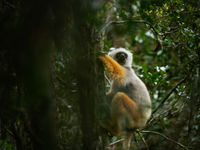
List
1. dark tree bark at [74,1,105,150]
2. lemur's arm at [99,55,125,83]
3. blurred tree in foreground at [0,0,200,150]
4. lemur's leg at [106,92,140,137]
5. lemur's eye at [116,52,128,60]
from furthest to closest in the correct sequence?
lemur's eye at [116,52,128,60] → lemur's leg at [106,92,140,137] → lemur's arm at [99,55,125,83] → dark tree bark at [74,1,105,150] → blurred tree in foreground at [0,0,200,150]

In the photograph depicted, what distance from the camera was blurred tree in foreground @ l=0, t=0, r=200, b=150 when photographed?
5.39 feet

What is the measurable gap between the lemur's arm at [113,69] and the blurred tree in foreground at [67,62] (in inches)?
19.4

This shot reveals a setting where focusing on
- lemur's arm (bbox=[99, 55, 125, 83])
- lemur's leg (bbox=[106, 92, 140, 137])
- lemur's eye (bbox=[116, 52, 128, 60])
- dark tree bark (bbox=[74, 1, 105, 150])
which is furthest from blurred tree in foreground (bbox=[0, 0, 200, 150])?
lemur's eye (bbox=[116, 52, 128, 60])

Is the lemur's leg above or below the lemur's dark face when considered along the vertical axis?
below

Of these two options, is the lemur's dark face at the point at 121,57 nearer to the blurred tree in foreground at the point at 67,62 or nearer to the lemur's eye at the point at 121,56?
the lemur's eye at the point at 121,56

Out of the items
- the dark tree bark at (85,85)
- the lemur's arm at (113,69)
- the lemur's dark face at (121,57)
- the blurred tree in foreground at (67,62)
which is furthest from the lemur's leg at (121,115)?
the dark tree bark at (85,85)

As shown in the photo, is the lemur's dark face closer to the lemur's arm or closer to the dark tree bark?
the lemur's arm

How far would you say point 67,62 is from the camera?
339 centimetres

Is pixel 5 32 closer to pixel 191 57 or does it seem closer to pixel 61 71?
pixel 61 71

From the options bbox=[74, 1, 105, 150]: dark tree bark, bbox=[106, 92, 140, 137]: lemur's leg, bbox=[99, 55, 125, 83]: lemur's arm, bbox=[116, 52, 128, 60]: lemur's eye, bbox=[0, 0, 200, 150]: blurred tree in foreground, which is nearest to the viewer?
bbox=[0, 0, 200, 150]: blurred tree in foreground

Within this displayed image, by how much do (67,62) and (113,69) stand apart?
61.9 inches

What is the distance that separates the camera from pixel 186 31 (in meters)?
4.28

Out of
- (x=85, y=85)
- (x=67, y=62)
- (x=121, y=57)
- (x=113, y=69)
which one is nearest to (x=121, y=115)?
(x=113, y=69)

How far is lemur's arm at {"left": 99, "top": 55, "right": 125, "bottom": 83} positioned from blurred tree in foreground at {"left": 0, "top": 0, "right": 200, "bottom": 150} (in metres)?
0.49
